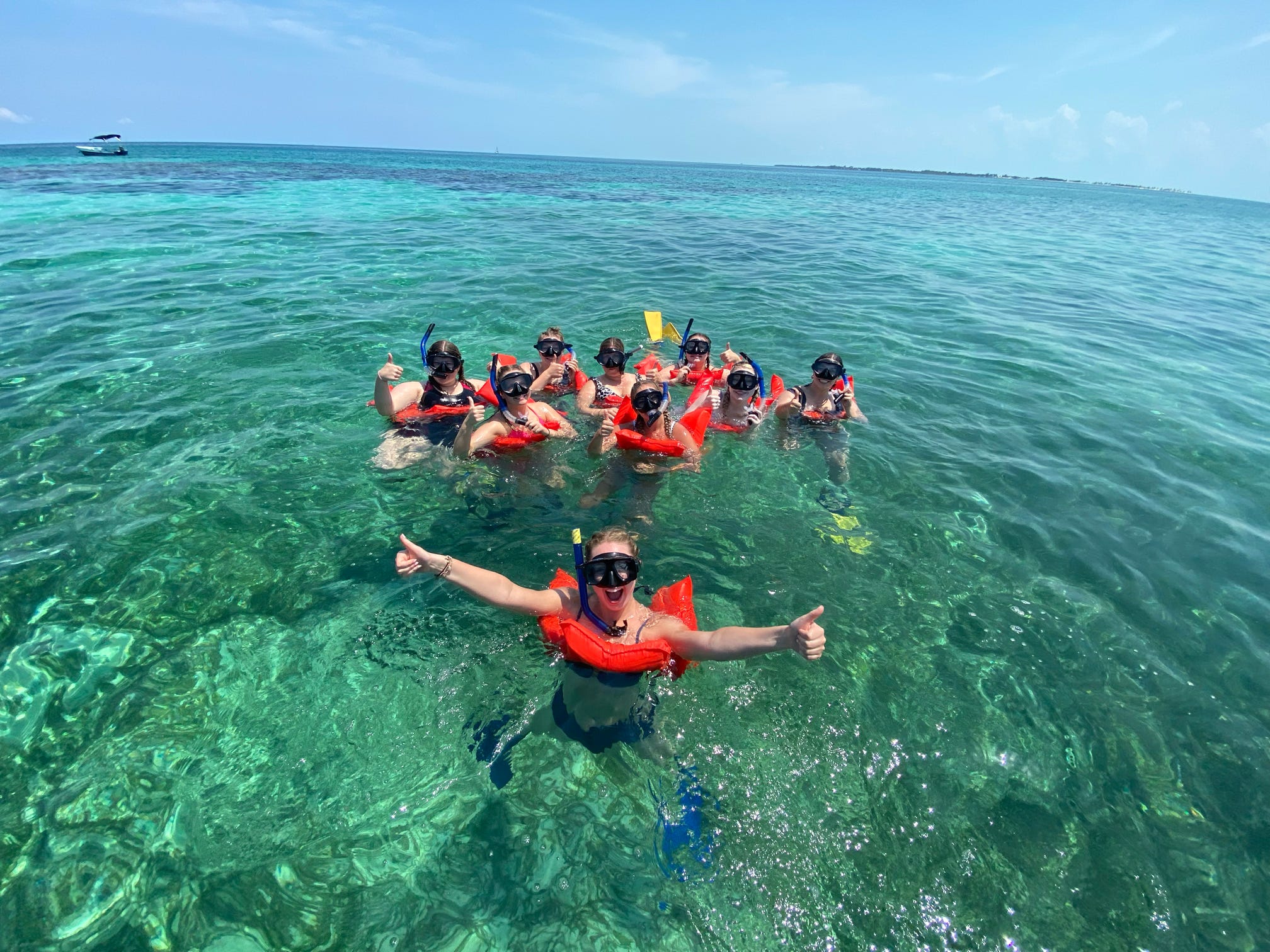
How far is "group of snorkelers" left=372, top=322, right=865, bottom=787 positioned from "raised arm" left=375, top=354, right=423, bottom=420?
0.01 meters

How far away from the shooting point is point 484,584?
369cm

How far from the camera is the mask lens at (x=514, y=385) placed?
583 centimetres

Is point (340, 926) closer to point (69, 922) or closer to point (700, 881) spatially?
point (69, 922)

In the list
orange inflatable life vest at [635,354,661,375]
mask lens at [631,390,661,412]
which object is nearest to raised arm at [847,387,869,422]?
orange inflatable life vest at [635,354,661,375]

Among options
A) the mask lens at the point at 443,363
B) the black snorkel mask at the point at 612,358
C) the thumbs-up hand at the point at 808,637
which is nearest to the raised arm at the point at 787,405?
the black snorkel mask at the point at 612,358

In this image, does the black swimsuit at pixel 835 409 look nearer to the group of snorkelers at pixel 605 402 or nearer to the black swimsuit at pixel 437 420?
the group of snorkelers at pixel 605 402

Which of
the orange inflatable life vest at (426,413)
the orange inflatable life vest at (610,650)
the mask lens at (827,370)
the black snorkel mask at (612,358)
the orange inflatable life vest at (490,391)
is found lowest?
the orange inflatable life vest at (610,650)

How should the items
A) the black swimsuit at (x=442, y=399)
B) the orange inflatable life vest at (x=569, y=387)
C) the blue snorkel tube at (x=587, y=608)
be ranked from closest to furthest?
the blue snorkel tube at (x=587, y=608) < the black swimsuit at (x=442, y=399) < the orange inflatable life vest at (x=569, y=387)

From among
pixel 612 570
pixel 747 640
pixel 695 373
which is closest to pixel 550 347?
pixel 695 373

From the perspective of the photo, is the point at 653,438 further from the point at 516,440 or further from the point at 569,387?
the point at 569,387

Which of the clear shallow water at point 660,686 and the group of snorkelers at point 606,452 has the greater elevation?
the group of snorkelers at point 606,452

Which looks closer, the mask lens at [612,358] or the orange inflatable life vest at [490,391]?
the orange inflatable life vest at [490,391]

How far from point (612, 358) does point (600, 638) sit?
4.75 m

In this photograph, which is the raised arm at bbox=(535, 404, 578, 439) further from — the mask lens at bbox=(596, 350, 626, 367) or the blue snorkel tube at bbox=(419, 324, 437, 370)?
the blue snorkel tube at bbox=(419, 324, 437, 370)
